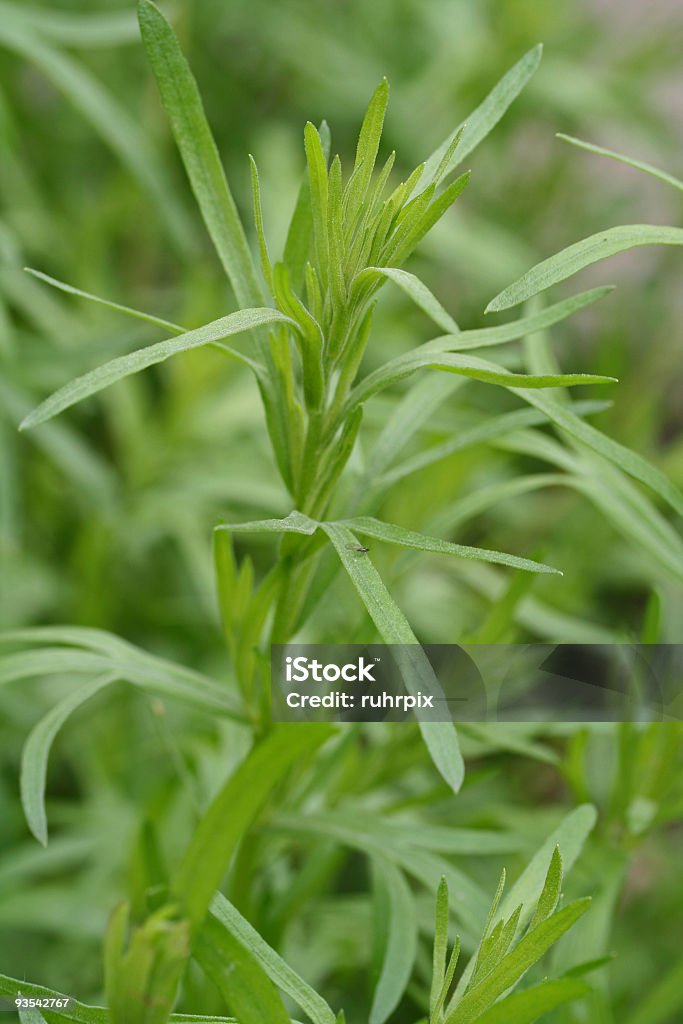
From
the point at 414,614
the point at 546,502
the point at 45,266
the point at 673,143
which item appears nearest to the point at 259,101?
the point at 45,266

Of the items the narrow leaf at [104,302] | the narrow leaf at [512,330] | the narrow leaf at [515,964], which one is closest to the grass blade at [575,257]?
the narrow leaf at [512,330]

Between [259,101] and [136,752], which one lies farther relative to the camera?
[259,101]

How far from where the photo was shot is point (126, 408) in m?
1.16

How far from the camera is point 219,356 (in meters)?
1.11

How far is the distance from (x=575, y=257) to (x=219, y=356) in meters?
0.70

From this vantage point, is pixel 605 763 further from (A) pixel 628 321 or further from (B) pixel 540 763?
(A) pixel 628 321

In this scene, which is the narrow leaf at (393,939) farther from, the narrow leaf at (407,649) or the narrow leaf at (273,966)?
the narrow leaf at (407,649)

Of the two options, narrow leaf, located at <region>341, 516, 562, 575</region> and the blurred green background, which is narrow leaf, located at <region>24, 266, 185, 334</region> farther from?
the blurred green background

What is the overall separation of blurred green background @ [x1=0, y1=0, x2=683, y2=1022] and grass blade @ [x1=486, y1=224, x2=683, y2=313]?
0.79 ft

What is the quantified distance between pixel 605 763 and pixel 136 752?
1.37 ft
